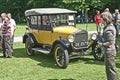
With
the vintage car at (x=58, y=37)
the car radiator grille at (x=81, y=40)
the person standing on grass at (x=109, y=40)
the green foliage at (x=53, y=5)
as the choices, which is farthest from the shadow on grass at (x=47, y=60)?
the green foliage at (x=53, y=5)

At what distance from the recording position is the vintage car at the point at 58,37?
1177 centimetres

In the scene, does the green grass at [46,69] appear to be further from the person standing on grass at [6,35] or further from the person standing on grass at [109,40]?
the person standing on grass at [109,40]

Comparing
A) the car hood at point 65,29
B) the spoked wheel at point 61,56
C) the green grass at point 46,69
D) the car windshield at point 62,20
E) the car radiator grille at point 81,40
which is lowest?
the green grass at point 46,69

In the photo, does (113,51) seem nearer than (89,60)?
Yes

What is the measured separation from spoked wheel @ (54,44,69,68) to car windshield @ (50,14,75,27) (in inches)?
61.2

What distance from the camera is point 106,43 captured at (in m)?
8.04

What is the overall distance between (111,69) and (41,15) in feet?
19.6

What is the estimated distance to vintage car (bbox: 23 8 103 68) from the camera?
38.6 ft

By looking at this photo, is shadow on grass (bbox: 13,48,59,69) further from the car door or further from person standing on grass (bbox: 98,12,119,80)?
person standing on grass (bbox: 98,12,119,80)

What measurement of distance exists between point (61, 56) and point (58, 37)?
3.44ft

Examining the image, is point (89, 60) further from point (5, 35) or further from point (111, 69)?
point (111, 69)

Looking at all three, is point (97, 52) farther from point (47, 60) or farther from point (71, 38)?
point (47, 60)

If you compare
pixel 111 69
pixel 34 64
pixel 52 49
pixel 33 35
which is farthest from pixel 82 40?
pixel 111 69

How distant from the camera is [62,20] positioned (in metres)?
13.4
